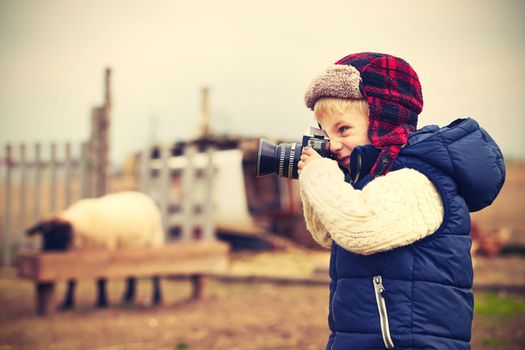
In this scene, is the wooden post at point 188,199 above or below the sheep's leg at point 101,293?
above

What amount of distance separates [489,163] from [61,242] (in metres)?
4.91

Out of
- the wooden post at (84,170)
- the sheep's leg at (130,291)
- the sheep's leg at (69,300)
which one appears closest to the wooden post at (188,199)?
the sheep's leg at (130,291)

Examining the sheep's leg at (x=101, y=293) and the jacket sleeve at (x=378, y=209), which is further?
the sheep's leg at (x=101, y=293)

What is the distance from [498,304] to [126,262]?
3737 millimetres

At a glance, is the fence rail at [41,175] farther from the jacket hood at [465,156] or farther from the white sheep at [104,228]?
the jacket hood at [465,156]

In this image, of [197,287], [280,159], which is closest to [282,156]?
[280,159]

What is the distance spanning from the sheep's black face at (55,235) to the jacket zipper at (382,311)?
4.70 m

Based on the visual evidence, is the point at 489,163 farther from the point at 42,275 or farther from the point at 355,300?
the point at 42,275

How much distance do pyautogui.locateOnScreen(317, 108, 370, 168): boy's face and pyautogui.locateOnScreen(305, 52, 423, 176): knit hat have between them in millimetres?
34

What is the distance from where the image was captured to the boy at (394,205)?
1.65 m

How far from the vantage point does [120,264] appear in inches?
233

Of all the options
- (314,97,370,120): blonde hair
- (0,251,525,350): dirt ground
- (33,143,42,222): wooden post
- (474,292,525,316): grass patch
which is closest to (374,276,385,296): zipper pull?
(314,97,370,120): blonde hair

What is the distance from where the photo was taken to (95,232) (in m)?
5.90

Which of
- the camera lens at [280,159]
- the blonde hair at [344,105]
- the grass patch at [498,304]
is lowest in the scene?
the grass patch at [498,304]
